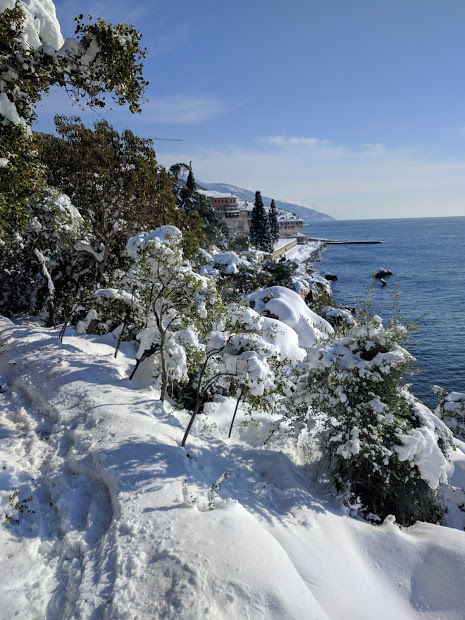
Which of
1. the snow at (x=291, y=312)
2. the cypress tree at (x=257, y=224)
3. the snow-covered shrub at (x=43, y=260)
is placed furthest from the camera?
the cypress tree at (x=257, y=224)

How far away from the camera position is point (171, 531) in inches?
274

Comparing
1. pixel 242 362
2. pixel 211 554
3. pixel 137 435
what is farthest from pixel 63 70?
pixel 211 554

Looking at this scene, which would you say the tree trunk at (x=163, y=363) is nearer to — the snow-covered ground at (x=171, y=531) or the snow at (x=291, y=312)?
the snow-covered ground at (x=171, y=531)

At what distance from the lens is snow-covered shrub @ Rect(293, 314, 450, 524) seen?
10.6m

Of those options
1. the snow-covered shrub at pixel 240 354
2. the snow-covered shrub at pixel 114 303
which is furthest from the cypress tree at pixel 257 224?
the snow-covered shrub at pixel 240 354

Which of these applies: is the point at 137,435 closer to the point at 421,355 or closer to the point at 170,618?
the point at 170,618

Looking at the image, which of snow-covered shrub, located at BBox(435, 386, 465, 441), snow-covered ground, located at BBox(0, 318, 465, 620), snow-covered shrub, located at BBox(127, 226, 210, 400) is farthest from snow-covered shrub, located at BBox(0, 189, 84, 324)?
snow-covered shrub, located at BBox(435, 386, 465, 441)

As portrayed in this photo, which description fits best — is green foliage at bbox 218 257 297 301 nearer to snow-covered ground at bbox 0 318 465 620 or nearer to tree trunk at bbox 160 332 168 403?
tree trunk at bbox 160 332 168 403

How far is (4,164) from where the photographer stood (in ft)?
28.1

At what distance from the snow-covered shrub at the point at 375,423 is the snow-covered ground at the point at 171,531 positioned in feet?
3.71

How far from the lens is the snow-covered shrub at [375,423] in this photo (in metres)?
10.6

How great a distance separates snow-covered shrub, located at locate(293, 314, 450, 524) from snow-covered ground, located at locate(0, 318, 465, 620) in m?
1.13

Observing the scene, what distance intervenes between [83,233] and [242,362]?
A: 14.0 m

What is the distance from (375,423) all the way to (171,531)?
272 inches
